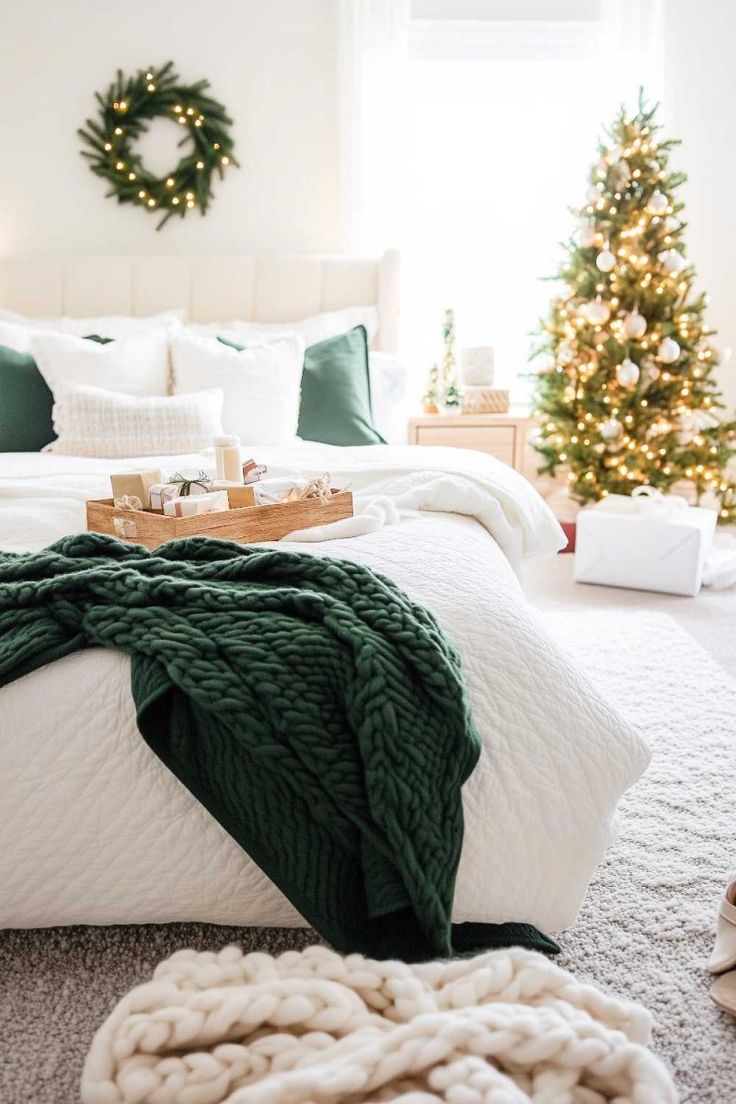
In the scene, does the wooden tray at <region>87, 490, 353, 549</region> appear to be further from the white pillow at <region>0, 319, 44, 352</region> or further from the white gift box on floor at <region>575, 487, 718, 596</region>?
the white gift box on floor at <region>575, 487, 718, 596</region>

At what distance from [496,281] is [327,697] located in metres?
3.54

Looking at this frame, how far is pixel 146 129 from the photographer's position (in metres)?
3.88

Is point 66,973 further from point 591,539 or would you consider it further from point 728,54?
point 728,54

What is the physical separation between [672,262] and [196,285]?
190 centimetres

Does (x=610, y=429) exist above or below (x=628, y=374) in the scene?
below

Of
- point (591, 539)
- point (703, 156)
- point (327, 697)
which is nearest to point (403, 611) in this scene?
point (327, 697)

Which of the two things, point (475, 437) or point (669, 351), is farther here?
point (475, 437)

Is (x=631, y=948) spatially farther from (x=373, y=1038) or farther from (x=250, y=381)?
(x=250, y=381)

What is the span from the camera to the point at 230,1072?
2.98ft

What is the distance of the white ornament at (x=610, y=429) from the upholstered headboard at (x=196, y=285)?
0.97 meters

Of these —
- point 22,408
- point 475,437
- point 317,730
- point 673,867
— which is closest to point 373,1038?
point 317,730

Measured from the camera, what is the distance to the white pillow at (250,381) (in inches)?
112

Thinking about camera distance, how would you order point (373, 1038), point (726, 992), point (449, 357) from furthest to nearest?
point (449, 357) < point (726, 992) < point (373, 1038)

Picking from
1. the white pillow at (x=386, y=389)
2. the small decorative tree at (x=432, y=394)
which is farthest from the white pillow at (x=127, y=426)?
the small decorative tree at (x=432, y=394)
